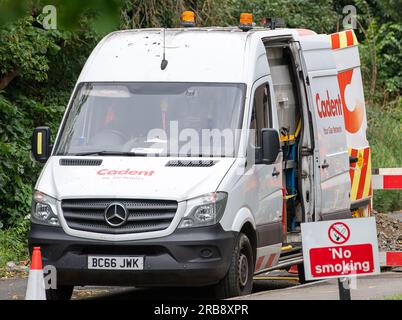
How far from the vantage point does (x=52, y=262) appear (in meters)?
9.73

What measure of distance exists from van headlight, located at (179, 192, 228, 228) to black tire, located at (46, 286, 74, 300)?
1522 millimetres

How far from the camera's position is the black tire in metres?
10.2

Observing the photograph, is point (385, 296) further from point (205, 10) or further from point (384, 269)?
point (205, 10)

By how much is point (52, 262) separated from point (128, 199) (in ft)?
3.03

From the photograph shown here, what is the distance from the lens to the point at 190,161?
1001 centimetres

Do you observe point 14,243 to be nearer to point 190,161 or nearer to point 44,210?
point 44,210

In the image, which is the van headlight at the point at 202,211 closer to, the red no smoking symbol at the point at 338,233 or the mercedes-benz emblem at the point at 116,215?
the mercedes-benz emblem at the point at 116,215

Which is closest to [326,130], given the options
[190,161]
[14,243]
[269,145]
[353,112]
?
[353,112]

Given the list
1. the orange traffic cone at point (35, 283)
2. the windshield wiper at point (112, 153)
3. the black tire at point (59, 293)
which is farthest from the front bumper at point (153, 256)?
the orange traffic cone at point (35, 283)

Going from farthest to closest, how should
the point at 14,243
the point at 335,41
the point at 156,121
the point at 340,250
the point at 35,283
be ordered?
the point at 14,243 < the point at 335,41 < the point at 156,121 < the point at 35,283 < the point at 340,250

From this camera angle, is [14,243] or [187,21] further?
[14,243]

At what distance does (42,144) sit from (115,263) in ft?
5.75

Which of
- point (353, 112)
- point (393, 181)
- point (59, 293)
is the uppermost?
point (353, 112)

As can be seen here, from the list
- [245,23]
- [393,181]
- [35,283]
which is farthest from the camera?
[393,181]
